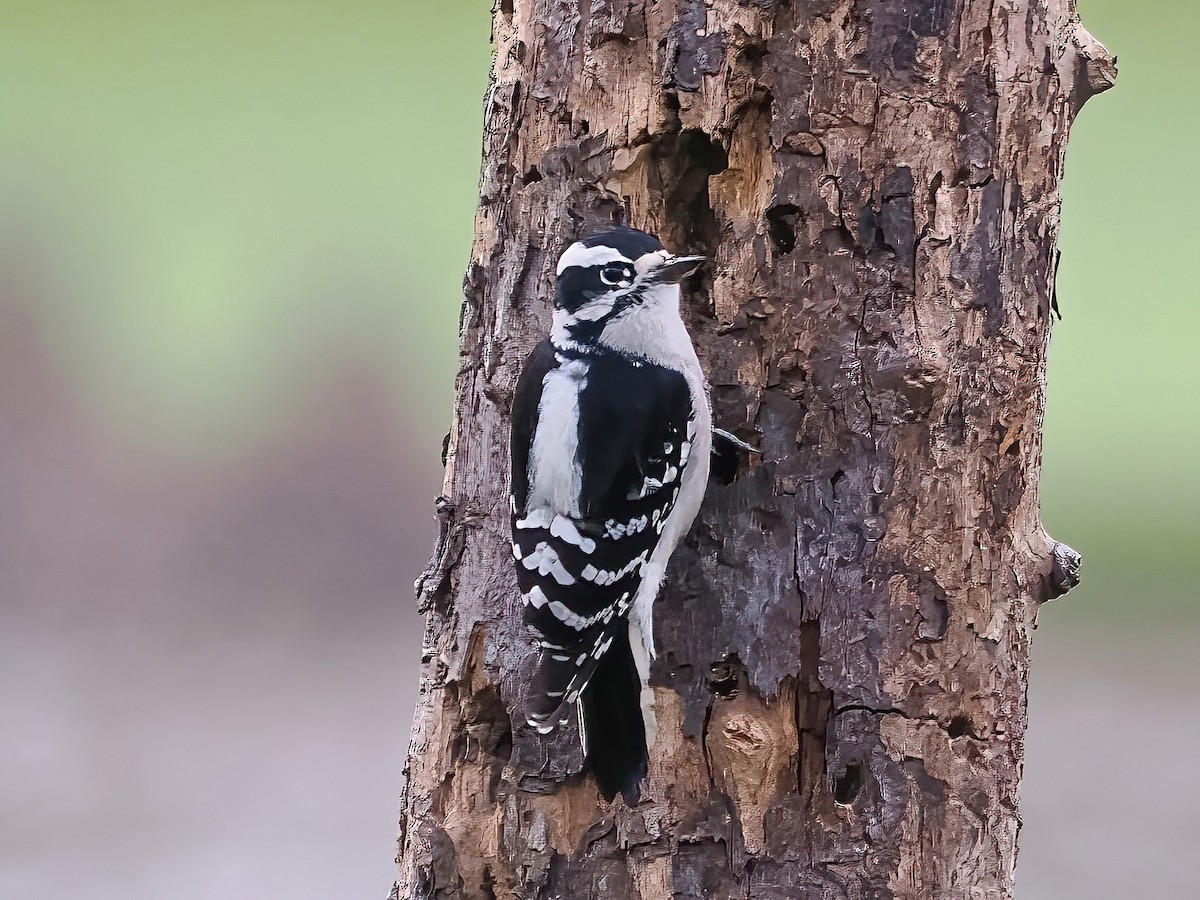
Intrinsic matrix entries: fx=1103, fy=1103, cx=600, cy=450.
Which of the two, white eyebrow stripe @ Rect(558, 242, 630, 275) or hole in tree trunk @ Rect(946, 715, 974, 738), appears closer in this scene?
white eyebrow stripe @ Rect(558, 242, 630, 275)

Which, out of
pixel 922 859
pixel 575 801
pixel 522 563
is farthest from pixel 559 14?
pixel 922 859

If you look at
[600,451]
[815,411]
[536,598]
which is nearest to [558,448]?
[600,451]

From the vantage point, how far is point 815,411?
1462 millimetres

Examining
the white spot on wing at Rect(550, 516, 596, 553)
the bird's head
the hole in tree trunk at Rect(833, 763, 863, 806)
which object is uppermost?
the bird's head

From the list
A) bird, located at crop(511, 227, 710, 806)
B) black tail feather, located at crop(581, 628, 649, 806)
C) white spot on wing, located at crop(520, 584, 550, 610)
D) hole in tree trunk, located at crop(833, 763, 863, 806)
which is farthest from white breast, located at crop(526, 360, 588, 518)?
hole in tree trunk, located at crop(833, 763, 863, 806)

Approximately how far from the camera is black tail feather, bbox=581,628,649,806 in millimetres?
1479

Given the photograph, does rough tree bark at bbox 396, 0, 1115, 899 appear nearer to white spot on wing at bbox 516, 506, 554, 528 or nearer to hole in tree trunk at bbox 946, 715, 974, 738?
hole in tree trunk at bbox 946, 715, 974, 738

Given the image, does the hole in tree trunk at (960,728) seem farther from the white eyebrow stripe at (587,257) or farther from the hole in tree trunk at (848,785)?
the white eyebrow stripe at (587,257)

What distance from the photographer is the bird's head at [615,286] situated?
54.2 inches

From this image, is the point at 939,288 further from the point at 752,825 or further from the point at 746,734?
the point at 752,825

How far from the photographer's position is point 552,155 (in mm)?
1505

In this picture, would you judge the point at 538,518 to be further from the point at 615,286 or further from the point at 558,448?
the point at 615,286

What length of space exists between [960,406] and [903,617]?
289 millimetres

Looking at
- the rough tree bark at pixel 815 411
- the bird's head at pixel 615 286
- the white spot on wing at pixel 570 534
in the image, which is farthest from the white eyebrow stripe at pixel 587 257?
the white spot on wing at pixel 570 534
